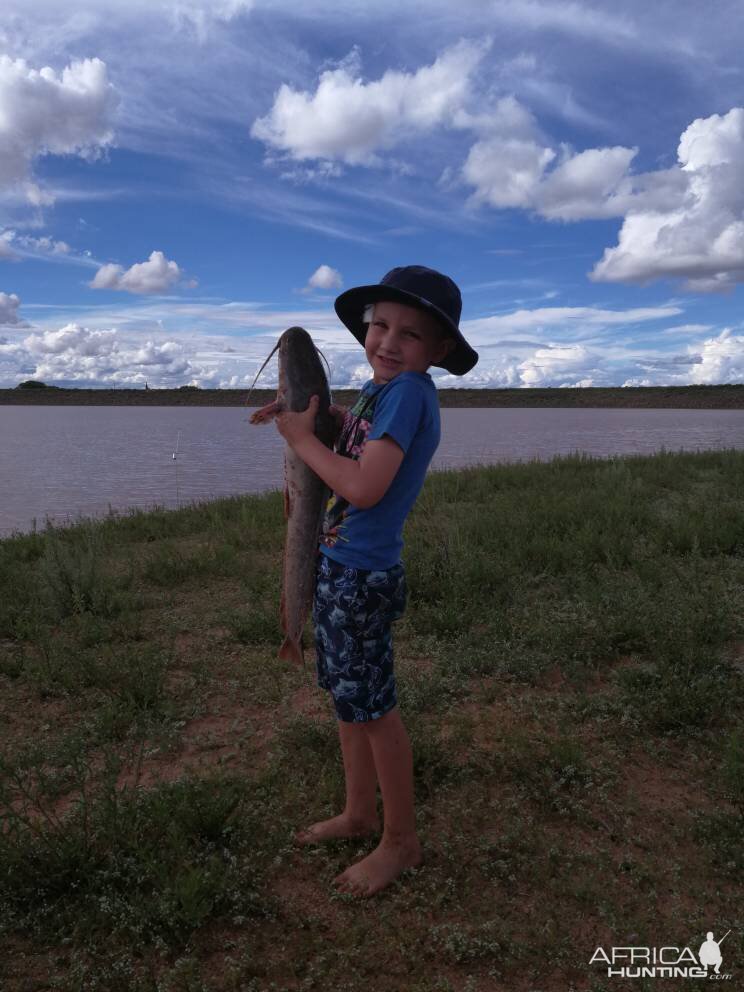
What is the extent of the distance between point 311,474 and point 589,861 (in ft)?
6.60

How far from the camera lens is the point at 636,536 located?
7.71 meters

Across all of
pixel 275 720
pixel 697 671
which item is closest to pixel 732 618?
pixel 697 671

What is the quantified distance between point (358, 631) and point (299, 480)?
63 centimetres

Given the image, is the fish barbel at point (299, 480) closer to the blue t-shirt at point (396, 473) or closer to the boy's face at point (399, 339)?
the blue t-shirt at point (396, 473)

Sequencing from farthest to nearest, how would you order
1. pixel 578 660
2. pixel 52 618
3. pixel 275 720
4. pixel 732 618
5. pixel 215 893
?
pixel 52 618
pixel 732 618
pixel 578 660
pixel 275 720
pixel 215 893

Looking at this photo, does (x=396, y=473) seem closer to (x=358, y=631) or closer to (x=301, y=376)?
(x=301, y=376)

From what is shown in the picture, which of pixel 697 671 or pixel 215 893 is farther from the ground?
pixel 697 671

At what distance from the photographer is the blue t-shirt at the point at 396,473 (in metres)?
2.43

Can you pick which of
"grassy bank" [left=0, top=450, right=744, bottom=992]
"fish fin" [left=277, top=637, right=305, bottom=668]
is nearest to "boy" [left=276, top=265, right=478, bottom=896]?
"fish fin" [left=277, top=637, right=305, bottom=668]

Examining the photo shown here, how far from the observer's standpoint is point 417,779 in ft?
11.4

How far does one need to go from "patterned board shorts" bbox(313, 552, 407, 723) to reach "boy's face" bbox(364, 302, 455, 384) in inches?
30.1

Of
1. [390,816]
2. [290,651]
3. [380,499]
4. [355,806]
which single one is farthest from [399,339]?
[355,806]

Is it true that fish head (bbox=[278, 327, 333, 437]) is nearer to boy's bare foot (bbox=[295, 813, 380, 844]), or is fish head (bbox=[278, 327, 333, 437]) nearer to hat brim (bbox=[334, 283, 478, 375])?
hat brim (bbox=[334, 283, 478, 375])

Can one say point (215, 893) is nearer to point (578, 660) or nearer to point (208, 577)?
point (578, 660)
